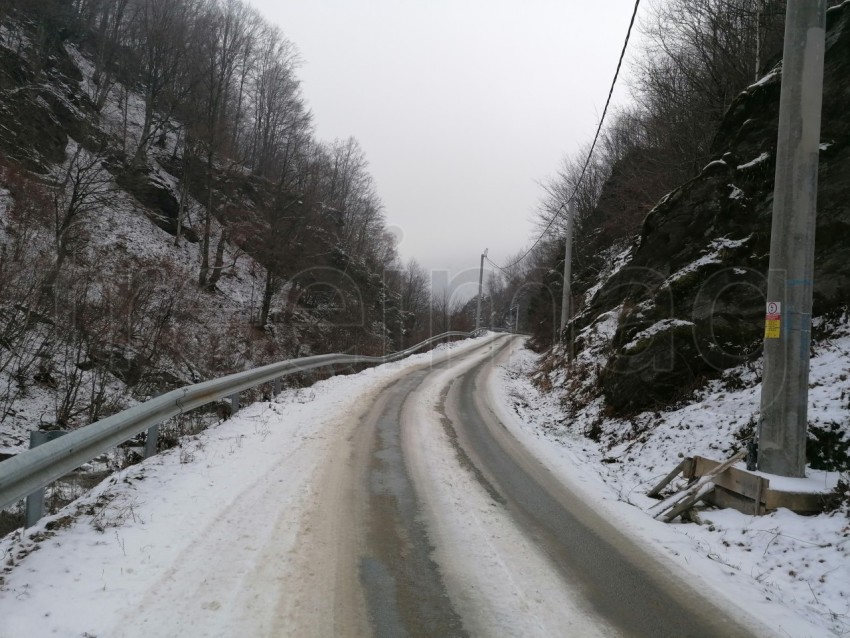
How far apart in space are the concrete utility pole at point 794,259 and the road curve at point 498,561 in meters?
2.04

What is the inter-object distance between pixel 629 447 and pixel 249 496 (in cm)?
611

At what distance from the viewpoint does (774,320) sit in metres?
5.51

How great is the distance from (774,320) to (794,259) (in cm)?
67

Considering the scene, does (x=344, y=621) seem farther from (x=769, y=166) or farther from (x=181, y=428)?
(x=769, y=166)

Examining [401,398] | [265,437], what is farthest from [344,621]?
[401,398]

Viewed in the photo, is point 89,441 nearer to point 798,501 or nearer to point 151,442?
point 151,442

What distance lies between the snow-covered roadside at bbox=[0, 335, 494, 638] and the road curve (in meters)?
0.68

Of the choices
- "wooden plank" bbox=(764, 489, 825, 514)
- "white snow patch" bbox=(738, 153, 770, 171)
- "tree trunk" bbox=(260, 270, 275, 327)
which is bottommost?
"wooden plank" bbox=(764, 489, 825, 514)

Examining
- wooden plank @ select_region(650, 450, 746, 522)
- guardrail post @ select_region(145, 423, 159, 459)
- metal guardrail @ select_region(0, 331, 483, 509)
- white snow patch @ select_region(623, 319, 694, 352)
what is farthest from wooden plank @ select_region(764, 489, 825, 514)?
guardrail post @ select_region(145, 423, 159, 459)

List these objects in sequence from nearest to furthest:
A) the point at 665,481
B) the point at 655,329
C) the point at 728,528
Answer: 1. the point at 728,528
2. the point at 665,481
3. the point at 655,329

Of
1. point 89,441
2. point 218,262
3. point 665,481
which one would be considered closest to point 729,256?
point 665,481

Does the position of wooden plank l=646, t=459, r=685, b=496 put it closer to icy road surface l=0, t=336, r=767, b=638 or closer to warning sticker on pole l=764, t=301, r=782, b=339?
icy road surface l=0, t=336, r=767, b=638

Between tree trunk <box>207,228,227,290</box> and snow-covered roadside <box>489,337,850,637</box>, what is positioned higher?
tree trunk <box>207,228,227,290</box>

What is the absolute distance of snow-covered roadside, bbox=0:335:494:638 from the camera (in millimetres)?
2949
